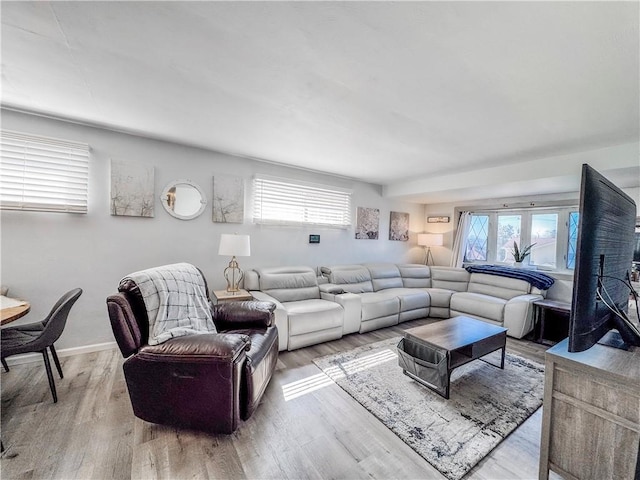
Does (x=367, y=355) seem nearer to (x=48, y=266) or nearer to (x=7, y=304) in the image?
(x=7, y=304)

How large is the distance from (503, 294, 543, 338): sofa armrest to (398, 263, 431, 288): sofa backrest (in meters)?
1.42

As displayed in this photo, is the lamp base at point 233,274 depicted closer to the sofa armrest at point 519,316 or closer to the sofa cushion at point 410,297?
the sofa cushion at point 410,297

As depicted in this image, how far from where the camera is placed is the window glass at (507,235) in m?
4.49

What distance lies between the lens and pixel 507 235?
461 centimetres

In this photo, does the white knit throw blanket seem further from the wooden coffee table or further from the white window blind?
the wooden coffee table

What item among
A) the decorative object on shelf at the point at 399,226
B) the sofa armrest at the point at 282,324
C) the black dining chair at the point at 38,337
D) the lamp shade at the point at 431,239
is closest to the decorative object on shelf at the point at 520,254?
the lamp shade at the point at 431,239

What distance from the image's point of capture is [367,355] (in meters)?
2.79

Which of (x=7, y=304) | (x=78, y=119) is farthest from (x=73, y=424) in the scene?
(x=78, y=119)

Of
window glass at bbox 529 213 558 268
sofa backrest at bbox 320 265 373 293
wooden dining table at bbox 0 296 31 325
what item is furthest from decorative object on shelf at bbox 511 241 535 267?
wooden dining table at bbox 0 296 31 325

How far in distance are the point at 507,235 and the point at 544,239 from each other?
20.7 inches

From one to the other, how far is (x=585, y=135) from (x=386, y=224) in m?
3.07

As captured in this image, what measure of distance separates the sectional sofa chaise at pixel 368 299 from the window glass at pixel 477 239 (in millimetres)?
680

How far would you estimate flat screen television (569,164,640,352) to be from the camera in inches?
42.9

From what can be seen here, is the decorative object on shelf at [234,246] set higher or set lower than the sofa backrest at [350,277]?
higher
